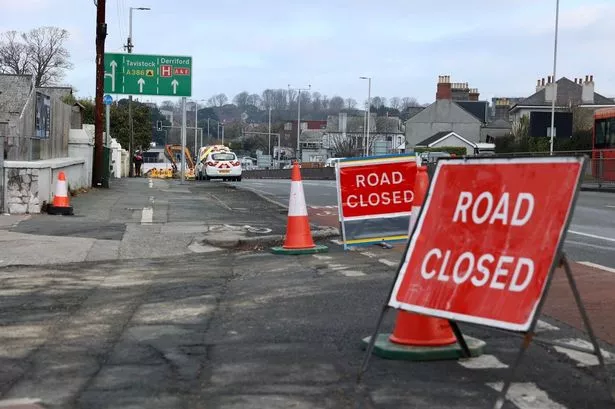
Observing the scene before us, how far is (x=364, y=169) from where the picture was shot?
10.0 metres

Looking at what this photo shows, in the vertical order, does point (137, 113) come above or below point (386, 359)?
above

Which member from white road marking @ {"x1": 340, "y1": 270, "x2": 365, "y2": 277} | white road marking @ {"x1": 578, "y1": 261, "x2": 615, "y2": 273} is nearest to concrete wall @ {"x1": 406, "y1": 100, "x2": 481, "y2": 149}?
white road marking @ {"x1": 578, "y1": 261, "x2": 615, "y2": 273}

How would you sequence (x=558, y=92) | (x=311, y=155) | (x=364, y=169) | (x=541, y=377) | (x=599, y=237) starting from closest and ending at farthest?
1. (x=541, y=377)
2. (x=364, y=169)
3. (x=599, y=237)
4. (x=558, y=92)
5. (x=311, y=155)

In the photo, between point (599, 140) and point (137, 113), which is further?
point (137, 113)

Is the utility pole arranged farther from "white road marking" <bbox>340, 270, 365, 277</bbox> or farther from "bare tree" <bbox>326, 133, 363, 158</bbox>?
"bare tree" <bbox>326, 133, 363, 158</bbox>

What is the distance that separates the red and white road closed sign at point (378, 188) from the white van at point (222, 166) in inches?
1218

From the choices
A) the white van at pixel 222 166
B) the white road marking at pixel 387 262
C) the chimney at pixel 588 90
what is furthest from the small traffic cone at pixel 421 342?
the chimney at pixel 588 90

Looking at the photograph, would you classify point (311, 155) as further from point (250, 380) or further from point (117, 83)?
point (250, 380)

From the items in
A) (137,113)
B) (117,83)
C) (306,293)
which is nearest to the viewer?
(306,293)

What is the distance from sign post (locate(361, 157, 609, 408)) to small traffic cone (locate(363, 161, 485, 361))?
40cm

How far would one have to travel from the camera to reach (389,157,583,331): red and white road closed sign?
13.6 ft

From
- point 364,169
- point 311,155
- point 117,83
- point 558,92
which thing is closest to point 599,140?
point 117,83

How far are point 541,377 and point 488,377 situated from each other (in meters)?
0.32

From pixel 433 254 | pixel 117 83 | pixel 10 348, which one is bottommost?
pixel 10 348
